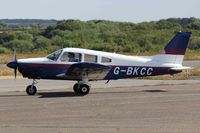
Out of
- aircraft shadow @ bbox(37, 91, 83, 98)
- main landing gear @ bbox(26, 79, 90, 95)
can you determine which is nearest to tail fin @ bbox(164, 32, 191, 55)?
main landing gear @ bbox(26, 79, 90, 95)

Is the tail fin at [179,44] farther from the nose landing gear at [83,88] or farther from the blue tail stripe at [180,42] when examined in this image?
the nose landing gear at [83,88]

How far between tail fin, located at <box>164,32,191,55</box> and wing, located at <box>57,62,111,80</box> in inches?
109

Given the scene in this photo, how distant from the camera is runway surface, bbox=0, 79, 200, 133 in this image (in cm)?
1241

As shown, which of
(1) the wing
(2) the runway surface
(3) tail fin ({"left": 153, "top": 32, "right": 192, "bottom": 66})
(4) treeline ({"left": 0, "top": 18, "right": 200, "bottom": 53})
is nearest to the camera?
(2) the runway surface

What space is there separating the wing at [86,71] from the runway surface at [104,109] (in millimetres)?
654

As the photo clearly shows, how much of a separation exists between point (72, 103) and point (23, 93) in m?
4.40

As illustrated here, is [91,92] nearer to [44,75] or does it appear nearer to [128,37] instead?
[44,75]

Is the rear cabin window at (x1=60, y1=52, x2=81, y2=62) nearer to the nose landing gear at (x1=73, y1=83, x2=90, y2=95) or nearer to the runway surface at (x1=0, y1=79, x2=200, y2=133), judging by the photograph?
the nose landing gear at (x1=73, y1=83, x2=90, y2=95)

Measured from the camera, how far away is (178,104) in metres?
17.0

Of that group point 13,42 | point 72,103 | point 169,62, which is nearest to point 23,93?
point 72,103

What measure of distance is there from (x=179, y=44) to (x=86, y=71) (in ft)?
12.8

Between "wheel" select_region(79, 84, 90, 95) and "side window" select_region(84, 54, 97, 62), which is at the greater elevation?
"side window" select_region(84, 54, 97, 62)

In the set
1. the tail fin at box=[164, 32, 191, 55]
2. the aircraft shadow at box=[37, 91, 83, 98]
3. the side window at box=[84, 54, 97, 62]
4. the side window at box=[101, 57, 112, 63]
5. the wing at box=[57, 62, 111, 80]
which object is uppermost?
the tail fin at box=[164, 32, 191, 55]

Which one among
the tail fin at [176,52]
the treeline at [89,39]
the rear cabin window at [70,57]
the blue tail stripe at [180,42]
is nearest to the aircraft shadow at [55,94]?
the rear cabin window at [70,57]
